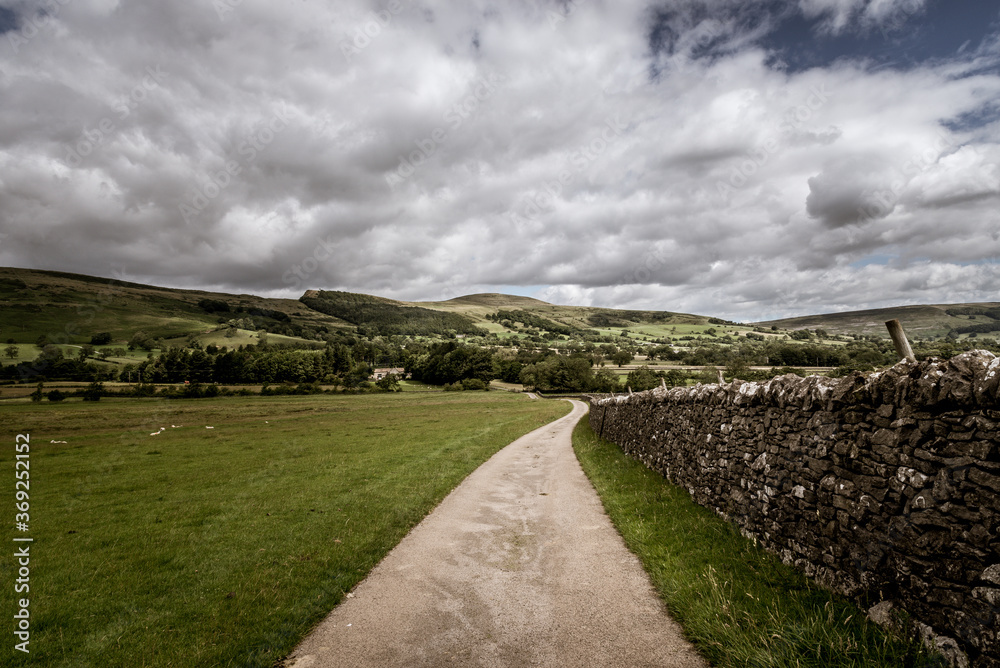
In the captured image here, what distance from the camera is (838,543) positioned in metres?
5.50

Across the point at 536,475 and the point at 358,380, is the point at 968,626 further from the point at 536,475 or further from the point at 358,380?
the point at 358,380

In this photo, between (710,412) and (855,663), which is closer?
(855,663)

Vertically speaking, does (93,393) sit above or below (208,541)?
below

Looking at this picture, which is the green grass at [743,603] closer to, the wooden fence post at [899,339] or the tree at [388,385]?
the wooden fence post at [899,339]

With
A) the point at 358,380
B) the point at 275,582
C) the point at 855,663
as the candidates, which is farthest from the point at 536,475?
the point at 358,380

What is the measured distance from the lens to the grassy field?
549 centimetres

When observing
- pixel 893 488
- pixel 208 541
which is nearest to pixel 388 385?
pixel 208 541

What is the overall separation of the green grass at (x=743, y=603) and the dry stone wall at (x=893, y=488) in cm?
31

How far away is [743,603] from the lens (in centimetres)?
541

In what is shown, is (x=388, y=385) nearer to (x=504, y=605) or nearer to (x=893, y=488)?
(x=504, y=605)

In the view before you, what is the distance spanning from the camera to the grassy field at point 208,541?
5.49 m

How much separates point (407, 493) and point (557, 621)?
781cm

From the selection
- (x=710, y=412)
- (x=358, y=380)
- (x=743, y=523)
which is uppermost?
(x=710, y=412)

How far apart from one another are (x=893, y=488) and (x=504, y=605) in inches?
195
